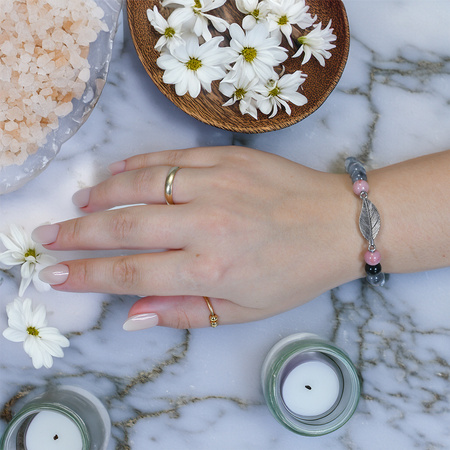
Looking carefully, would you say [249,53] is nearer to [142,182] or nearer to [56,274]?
[142,182]

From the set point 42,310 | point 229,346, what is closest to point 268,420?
point 229,346

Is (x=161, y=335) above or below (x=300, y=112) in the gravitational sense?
below

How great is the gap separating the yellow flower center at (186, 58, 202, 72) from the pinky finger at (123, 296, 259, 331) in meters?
0.27

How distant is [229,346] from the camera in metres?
0.68

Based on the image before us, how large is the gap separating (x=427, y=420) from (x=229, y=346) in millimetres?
290

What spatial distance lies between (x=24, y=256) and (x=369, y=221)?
426mm

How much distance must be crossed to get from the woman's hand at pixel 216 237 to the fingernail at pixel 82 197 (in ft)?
0.05

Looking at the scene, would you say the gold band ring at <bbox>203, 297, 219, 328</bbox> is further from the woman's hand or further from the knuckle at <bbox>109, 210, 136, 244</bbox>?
the knuckle at <bbox>109, 210, 136, 244</bbox>

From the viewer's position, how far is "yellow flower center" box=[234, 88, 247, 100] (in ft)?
2.05

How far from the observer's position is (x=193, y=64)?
1.98 ft

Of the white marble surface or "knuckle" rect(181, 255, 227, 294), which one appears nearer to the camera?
"knuckle" rect(181, 255, 227, 294)

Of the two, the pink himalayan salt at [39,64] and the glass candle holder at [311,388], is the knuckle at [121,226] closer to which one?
the pink himalayan salt at [39,64]

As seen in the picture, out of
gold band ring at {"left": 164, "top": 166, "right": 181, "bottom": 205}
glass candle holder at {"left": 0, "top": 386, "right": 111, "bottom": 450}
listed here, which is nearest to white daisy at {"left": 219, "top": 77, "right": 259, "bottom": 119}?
gold band ring at {"left": 164, "top": 166, "right": 181, "bottom": 205}

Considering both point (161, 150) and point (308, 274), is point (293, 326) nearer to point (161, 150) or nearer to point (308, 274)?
point (308, 274)
